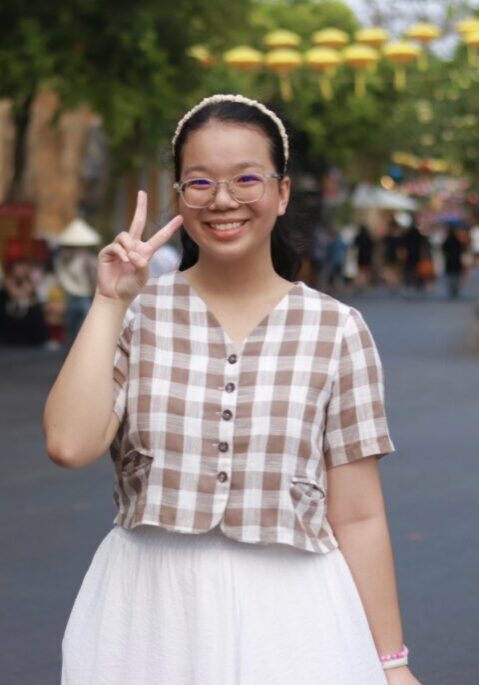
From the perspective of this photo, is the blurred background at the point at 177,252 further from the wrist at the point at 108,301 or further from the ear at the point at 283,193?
the wrist at the point at 108,301

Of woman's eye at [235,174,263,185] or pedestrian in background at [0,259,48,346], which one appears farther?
pedestrian in background at [0,259,48,346]

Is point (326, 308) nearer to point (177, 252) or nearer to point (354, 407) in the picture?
point (354, 407)

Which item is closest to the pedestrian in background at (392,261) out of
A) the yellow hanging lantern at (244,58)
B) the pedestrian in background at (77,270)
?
the yellow hanging lantern at (244,58)

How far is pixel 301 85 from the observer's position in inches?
1807

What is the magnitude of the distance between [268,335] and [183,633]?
52 centimetres

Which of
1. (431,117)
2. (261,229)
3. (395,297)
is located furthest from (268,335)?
(395,297)

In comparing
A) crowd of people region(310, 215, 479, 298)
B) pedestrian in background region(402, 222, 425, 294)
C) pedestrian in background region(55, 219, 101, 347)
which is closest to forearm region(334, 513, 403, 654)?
pedestrian in background region(55, 219, 101, 347)

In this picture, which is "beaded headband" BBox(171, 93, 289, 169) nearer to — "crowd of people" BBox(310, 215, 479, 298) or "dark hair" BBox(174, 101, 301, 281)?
"dark hair" BBox(174, 101, 301, 281)

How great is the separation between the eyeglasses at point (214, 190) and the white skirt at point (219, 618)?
1.81 ft

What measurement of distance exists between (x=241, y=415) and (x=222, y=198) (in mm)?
362

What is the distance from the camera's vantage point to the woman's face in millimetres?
3104

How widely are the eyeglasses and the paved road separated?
3.47 m

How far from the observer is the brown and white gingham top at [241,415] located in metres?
3.05

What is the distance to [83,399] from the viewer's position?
2.97 metres
